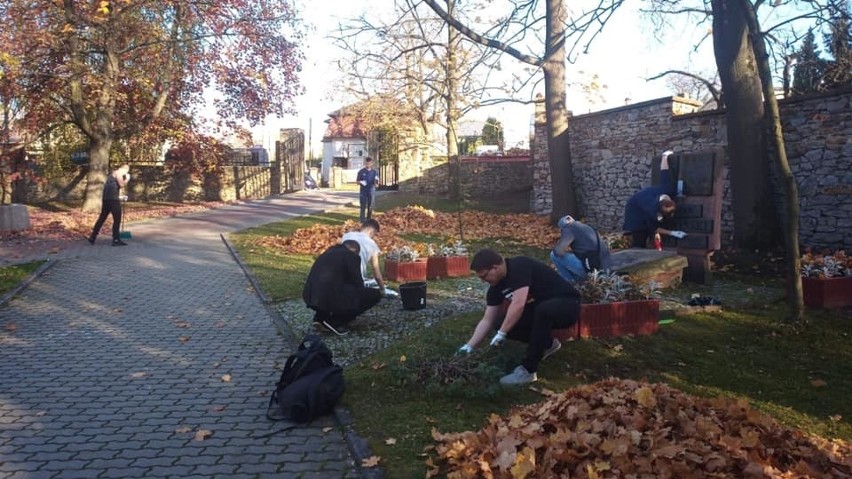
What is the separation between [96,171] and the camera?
77.4 ft

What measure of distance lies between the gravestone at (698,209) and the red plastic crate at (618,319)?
11.3 feet

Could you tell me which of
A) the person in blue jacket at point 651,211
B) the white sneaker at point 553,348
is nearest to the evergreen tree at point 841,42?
the person in blue jacket at point 651,211

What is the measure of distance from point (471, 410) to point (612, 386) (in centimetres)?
113

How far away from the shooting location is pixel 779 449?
3.49 meters

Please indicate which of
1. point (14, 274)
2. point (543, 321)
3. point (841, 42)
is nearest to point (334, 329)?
point (543, 321)

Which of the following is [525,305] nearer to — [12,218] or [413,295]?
[413,295]

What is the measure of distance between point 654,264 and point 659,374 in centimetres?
360

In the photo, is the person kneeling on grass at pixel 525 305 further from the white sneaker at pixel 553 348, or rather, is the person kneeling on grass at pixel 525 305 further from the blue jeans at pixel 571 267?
the blue jeans at pixel 571 267

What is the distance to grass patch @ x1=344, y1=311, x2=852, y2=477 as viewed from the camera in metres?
4.82

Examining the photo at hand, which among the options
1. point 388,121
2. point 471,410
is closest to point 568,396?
point 471,410

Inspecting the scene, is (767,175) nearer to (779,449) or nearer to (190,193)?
(779,449)

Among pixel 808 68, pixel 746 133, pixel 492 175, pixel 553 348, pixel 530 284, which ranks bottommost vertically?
pixel 553 348

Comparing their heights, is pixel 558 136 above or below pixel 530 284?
above

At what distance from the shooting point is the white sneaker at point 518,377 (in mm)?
5445
